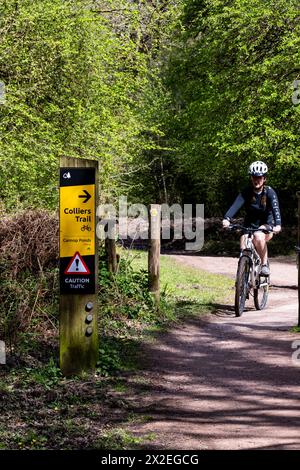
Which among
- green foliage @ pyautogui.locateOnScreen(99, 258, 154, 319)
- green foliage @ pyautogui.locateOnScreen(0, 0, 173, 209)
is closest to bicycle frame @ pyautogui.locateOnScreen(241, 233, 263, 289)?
green foliage @ pyautogui.locateOnScreen(99, 258, 154, 319)

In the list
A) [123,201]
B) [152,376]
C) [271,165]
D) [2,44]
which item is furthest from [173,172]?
[152,376]

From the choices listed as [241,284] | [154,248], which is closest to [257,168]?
[241,284]

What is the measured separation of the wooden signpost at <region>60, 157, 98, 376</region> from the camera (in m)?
8.06

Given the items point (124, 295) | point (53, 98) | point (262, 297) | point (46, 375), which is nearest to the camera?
point (46, 375)

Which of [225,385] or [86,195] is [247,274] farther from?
[86,195]

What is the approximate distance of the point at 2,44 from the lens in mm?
18703

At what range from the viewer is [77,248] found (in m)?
8.11

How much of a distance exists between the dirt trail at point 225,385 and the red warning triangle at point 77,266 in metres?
1.39

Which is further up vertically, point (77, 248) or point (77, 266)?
point (77, 248)

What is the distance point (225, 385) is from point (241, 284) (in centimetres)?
411

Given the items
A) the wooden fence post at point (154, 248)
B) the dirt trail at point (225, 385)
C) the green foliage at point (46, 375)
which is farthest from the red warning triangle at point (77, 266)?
the wooden fence post at point (154, 248)

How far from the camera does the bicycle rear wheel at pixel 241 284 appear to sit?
11.9m

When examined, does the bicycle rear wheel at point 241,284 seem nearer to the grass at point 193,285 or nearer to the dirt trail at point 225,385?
the dirt trail at point 225,385

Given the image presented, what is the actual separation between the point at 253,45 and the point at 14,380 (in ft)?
66.8
